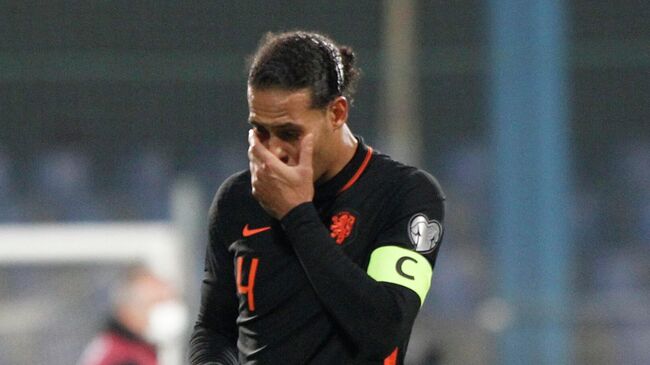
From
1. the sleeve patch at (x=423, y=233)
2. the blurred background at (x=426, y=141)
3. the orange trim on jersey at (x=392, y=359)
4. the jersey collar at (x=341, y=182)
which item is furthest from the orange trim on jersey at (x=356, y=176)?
the blurred background at (x=426, y=141)

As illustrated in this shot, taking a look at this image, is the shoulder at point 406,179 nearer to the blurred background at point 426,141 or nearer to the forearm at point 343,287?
the forearm at point 343,287

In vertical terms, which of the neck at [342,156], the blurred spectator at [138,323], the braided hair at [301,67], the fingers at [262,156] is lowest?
the blurred spectator at [138,323]

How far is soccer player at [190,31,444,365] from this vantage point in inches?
65.5

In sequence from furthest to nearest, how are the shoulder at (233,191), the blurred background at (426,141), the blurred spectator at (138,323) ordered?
the blurred background at (426,141), the blurred spectator at (138,323), the shoulder at (233,191)

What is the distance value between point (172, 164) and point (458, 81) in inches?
45.9

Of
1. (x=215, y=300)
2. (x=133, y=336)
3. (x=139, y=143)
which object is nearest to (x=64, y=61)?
(x=139, y=143)

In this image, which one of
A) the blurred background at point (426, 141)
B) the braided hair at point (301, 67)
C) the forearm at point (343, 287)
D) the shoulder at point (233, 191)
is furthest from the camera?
the blurred background at point (426, 141)

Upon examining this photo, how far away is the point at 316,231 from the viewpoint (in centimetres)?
166

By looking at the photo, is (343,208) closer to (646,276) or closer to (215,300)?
(215,300)

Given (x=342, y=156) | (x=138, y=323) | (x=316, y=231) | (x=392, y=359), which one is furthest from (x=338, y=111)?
(x=138, y=323)

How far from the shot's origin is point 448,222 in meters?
4.71

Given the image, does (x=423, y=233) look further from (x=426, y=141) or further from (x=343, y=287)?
(x=426, y=141)

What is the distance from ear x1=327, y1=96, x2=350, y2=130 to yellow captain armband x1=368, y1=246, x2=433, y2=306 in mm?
192

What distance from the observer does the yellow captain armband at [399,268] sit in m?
1.73
